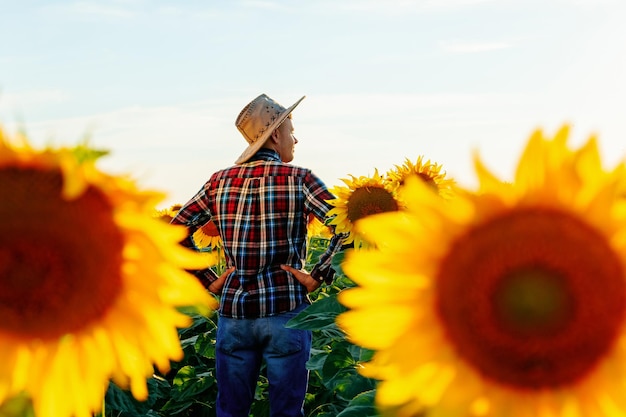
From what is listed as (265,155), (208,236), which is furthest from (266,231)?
(208,236)

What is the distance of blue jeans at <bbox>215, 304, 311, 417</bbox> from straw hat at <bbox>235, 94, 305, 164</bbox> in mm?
1023

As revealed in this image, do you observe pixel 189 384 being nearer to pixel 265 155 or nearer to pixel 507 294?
pixel 265 155

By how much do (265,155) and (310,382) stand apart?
2.42 m

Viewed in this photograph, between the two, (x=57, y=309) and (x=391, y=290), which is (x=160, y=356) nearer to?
(x=57, y=309)

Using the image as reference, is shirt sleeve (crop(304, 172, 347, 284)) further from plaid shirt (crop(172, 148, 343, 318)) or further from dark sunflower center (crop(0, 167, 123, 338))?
dark sunflower center (crop(0, 167, 123, 338))

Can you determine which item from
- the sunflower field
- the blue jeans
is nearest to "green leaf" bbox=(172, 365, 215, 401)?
the blue jeans

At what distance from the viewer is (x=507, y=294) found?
1.41 metres

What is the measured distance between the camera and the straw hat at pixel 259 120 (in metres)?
4.51

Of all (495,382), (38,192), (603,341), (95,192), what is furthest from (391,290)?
(38,192)

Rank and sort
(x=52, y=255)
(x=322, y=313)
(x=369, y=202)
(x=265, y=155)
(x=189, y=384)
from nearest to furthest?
(x=52, y=255) → (x=322, y=313) → (x=265, y=155) → (x=369, y=202) → (x=189, y=384)

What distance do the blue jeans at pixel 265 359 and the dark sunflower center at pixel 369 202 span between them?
714mm

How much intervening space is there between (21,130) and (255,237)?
9.64 feet

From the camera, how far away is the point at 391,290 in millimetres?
1434

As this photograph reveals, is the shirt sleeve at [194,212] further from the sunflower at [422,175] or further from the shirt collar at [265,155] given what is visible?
the sunflower at [422,175]
